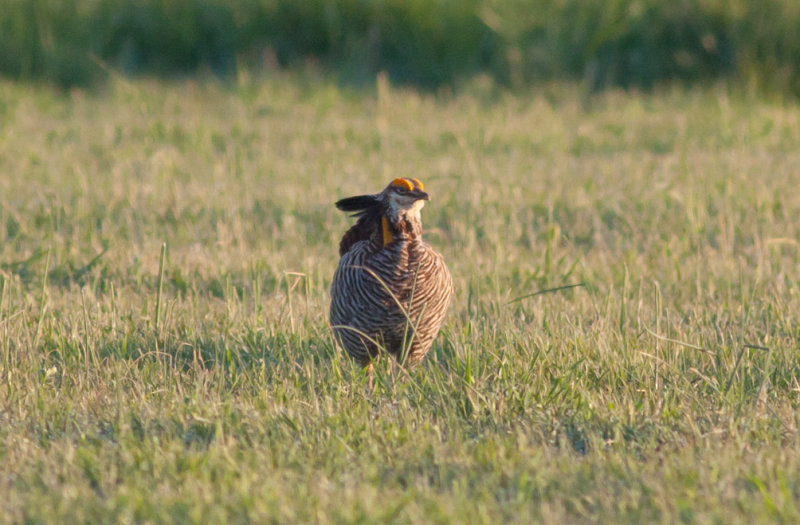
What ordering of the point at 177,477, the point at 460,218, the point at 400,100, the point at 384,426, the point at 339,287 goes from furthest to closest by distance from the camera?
the point at 400,100
the point at 460,218
the point at 339,287
the point at 384,426
the point at 177,477

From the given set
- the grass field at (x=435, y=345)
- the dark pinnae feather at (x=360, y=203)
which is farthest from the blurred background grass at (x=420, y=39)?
the dark pinnae feather at (x=360, y=203)

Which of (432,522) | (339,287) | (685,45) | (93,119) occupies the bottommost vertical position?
(432,522)

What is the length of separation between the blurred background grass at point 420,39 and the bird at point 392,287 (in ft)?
27.3

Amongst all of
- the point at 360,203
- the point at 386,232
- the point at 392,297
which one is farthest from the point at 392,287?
the point at 360,203

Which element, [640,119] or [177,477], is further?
[640,119]

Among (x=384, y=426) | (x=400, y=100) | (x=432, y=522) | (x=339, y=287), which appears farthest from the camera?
(x=400, y=100)

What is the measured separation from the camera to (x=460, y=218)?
23.6ft

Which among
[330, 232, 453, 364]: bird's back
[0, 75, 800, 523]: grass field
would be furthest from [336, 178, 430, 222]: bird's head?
[0, 75, 800, 523]: grass field

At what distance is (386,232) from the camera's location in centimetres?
431

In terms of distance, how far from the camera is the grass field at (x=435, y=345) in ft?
10.6

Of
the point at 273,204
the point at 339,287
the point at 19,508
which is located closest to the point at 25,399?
the point at 19,508

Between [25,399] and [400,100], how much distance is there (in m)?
8.29

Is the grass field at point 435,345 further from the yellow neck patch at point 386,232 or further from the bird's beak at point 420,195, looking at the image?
the bird's beak at point 420,195

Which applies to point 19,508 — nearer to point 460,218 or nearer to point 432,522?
point 432,522
